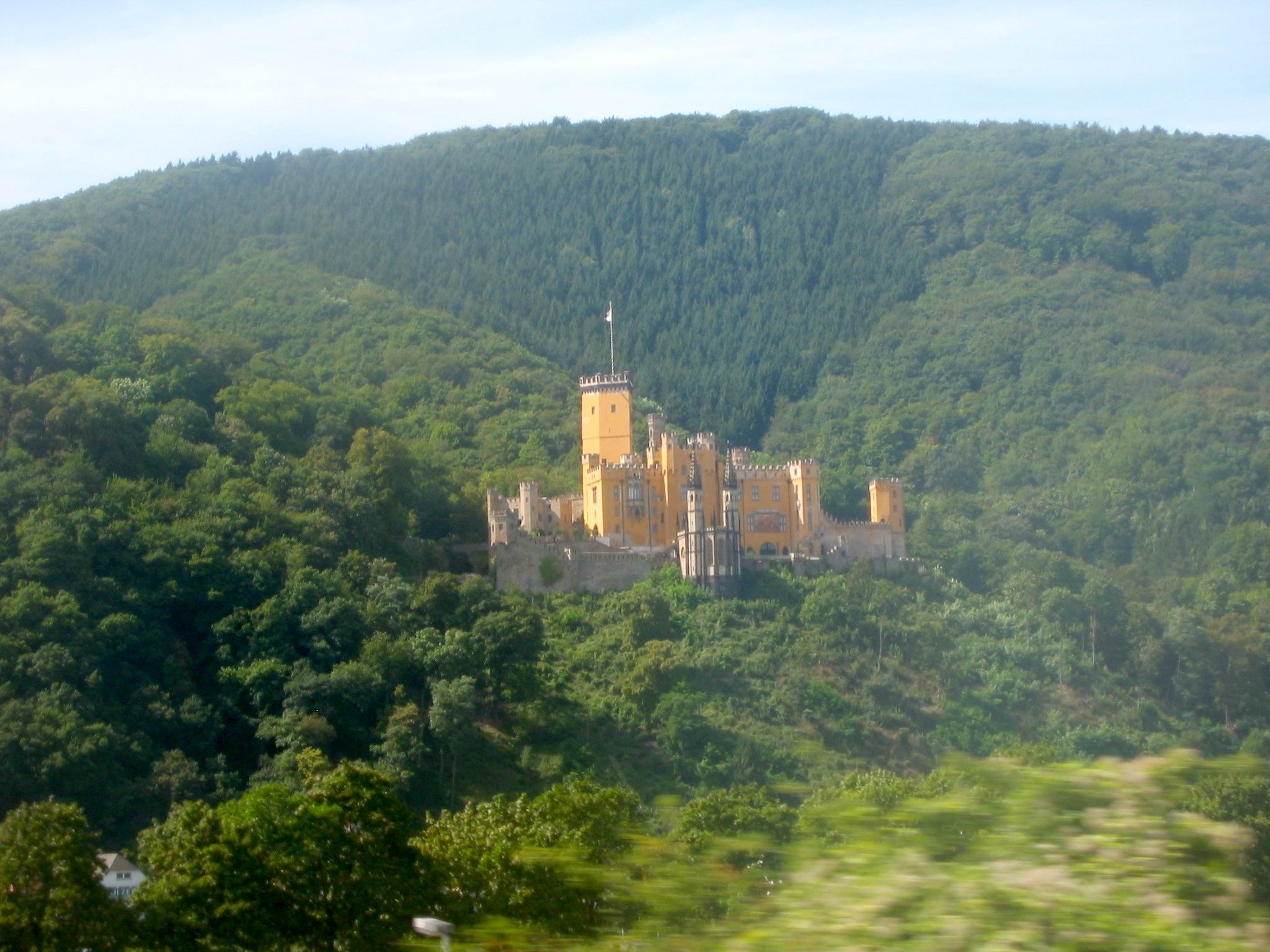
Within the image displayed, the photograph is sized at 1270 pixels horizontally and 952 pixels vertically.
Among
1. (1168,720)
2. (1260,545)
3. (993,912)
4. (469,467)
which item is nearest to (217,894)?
(993,912)

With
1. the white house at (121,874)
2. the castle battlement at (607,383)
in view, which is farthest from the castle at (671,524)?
the white house at (121,874)

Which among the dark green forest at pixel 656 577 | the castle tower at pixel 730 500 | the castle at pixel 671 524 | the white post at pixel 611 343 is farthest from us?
the white post at pixel 611 343

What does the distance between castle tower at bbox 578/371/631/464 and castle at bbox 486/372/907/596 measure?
0.23ft

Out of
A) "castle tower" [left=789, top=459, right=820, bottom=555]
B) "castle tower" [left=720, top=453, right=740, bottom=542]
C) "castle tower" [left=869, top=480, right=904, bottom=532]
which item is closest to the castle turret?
"castle tower" [left=720, top=453, right=740, bottom=542]

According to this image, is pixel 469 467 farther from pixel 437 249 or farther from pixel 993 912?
pixel 993 912

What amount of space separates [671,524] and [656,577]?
2.91 metres

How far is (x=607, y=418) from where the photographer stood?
62.4 meters

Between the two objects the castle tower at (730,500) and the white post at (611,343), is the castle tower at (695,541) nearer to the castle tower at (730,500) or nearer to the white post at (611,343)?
the castle tower at (730,500)

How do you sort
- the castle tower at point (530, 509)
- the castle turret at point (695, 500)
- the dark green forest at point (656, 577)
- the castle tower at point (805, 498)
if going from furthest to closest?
the castle tower at point (805, 498), the castle tower at point (530, 509), the castle turret at point (695, 500), the dark green forest at point (656, 577)

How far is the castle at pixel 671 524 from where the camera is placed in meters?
55.5

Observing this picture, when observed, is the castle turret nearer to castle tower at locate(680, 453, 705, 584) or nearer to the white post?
castle tower at locate(680, 453, 705, 584)

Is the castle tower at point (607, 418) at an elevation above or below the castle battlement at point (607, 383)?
below

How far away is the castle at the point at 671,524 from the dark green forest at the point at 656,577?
1.55 m

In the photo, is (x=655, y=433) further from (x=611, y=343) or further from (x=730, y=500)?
(x=611, y=343)
